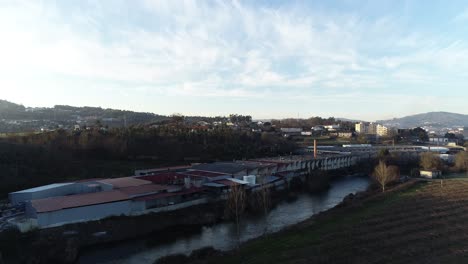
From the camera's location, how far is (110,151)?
25734mm

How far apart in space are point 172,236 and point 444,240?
8315 millimetres

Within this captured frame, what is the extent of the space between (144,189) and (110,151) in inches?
470

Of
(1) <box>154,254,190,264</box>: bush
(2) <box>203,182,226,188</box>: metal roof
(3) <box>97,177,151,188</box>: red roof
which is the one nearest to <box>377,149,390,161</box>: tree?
(2) <box>203,182,226,188</box>: metal roof

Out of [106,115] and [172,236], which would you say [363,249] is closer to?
[172,236]

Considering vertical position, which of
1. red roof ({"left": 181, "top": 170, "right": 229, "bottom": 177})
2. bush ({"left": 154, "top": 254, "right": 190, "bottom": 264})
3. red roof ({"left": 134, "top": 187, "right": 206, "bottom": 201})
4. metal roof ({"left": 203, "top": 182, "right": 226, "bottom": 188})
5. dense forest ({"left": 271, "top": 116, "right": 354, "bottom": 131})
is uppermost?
dense forest ({"left": 271, "top": 116, "right": 354, "bottom": 131})

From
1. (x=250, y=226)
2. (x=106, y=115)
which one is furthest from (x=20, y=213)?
(x=106, y=115)

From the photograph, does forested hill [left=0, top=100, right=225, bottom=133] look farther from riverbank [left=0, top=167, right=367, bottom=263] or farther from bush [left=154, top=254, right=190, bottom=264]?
bush [left=154, top=254, right=190, bottom=264]

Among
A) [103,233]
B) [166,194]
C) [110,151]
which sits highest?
[110,151]

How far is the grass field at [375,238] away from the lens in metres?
8.16

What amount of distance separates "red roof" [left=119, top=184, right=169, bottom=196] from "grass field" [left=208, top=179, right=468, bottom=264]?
6383mm

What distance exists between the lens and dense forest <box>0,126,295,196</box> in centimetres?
1906

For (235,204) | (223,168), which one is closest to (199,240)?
(235,204)

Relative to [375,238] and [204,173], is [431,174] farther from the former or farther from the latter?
[375,238]

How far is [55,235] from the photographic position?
36.0 feet
